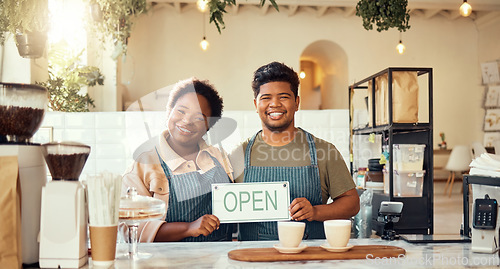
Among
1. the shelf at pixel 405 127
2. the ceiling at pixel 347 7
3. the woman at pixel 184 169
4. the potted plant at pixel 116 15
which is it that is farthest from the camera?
the ceiling at pixel 347 7

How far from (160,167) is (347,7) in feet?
25.6

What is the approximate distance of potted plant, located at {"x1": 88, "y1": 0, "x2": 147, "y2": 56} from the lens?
342cm

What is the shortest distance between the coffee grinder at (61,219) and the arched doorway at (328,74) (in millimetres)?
8254

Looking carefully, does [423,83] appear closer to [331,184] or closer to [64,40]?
[64,40]

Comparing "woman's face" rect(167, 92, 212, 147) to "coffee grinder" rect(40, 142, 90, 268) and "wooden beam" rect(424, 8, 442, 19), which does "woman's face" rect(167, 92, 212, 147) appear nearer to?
"coffee grinder" rect(40, 142, 90, 268)

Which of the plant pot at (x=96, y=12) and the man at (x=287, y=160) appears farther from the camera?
the plant pot at (x=96, y=12)

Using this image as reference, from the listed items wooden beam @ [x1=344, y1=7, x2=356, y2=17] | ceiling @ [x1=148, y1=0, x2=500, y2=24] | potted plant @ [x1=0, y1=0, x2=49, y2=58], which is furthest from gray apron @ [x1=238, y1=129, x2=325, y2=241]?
wooden beam @ [x1=344, y1=7, x2=356, y2=17]

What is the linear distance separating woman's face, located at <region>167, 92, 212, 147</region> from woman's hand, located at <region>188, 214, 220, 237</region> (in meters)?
0.39

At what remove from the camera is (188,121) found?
2062 mm

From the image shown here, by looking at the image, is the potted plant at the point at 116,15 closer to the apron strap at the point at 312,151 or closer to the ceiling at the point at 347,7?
the apron strap at the point at 312,151

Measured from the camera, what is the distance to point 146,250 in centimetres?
155

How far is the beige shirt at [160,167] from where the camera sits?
2008 mm

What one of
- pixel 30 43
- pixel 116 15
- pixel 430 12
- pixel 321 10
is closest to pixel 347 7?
pixel 321 10

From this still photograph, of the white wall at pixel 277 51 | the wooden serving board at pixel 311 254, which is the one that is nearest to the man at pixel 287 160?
the wooden serving board at pixel 311 254
